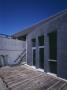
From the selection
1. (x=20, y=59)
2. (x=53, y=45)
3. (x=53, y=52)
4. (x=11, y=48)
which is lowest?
(x=20, y=59)

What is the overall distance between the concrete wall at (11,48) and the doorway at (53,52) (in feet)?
21.2

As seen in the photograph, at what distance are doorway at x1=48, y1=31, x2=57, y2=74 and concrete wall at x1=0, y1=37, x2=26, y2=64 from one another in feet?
21.2

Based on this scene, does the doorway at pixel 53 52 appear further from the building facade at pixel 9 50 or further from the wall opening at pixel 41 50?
the building facade at pixel 9 50

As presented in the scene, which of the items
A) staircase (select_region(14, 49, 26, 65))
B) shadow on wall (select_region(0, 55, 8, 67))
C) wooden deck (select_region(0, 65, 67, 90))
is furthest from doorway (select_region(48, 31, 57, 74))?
staircase (select_region(14, 49, 26, 65))

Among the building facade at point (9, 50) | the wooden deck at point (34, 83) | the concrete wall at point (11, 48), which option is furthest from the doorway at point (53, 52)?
the concrete wall at point (11, 48)

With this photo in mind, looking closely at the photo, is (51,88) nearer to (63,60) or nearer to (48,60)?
(63,60)

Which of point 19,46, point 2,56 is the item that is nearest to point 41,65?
point 2,56

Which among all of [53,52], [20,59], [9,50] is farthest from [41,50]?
[20,59]

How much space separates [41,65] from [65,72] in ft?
9.88

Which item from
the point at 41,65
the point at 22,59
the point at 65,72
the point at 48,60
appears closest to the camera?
the point at 65,72

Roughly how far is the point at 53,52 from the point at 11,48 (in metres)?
7.13

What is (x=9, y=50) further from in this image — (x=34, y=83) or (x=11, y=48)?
(x=34, y=83)

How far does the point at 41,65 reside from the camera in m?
8.75

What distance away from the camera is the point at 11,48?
13234mm
